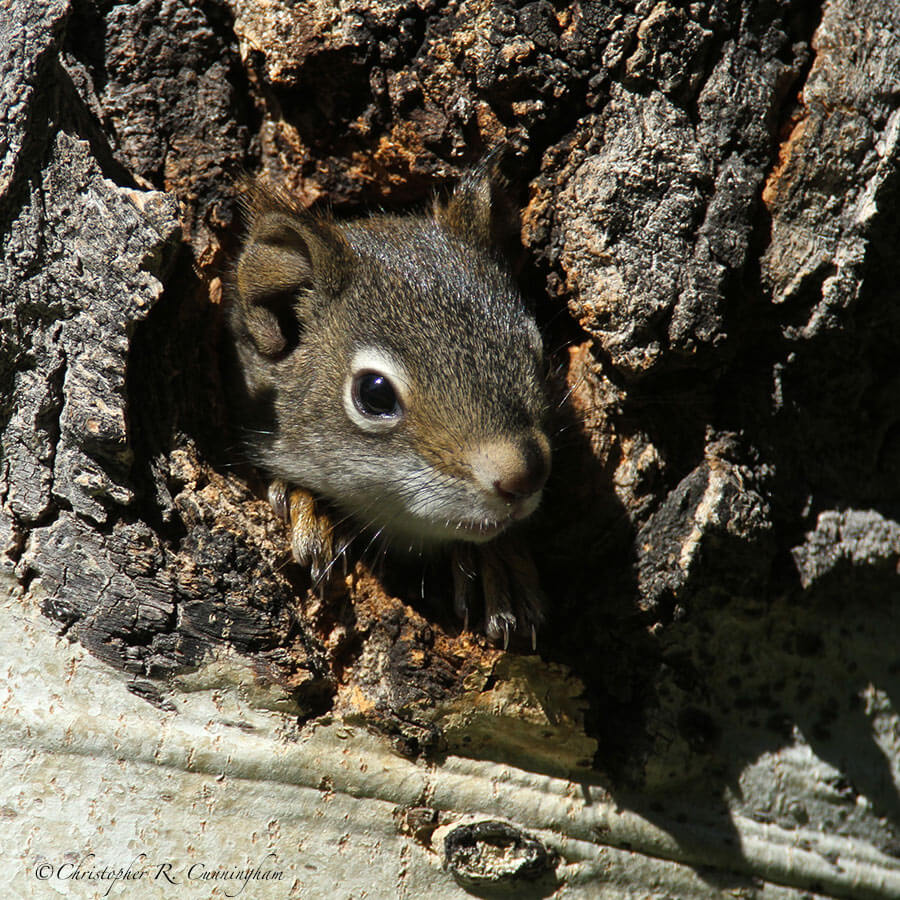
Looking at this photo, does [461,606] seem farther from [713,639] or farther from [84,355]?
[84,355]

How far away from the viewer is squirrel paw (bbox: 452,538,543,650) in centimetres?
230

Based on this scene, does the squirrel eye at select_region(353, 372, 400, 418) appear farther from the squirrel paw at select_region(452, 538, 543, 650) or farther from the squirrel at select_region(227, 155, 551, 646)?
the squirrel paw at select_region(452, 538, 543, 650)

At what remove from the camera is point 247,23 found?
2.46 m

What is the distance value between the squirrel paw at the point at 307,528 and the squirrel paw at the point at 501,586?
0.34m

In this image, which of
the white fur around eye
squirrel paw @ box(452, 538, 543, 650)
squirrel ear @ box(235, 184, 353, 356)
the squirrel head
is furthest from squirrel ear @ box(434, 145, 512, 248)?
squirrel paw @ box(452, 538, 543, 650)

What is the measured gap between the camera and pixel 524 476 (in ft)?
6.89

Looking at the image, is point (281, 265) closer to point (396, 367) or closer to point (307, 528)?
point (396, 367)


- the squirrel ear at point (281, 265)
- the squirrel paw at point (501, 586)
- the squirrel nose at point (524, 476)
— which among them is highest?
the squirrel ear at point (281, 265)

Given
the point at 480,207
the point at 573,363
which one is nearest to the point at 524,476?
the point at 573,363

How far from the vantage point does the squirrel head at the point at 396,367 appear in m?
2.21

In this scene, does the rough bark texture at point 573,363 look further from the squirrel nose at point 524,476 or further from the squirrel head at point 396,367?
the squirrel nose at point 524,476

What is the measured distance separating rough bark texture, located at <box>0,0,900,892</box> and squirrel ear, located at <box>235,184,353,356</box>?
0.40 ft

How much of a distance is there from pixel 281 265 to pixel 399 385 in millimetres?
491

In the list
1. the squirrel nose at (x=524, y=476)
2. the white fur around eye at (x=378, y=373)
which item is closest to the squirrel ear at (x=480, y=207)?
the white fur around eye at (x=378, y=373)
